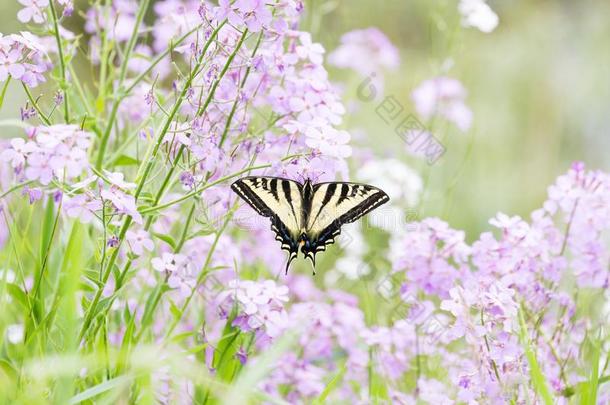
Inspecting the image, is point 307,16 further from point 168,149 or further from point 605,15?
point 605,15

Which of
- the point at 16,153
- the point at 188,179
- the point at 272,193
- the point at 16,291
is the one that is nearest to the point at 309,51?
the point at 272,193

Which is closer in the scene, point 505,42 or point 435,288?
point 435,288

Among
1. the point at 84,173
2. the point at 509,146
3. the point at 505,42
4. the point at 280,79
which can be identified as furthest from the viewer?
the point at 505,42

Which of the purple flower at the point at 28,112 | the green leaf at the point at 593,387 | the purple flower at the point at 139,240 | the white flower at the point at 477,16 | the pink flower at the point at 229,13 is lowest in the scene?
the green leaf at the point at 593,387

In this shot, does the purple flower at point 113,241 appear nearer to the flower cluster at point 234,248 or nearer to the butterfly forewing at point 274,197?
the flower cluster at point 234,248

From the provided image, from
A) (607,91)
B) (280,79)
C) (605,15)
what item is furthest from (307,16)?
(605,15)

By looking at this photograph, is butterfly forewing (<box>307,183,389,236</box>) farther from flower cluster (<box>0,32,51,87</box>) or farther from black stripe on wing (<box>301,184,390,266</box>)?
flower cluster (<box>0,32,51,87</box>)

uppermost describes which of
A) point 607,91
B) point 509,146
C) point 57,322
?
point 607,91

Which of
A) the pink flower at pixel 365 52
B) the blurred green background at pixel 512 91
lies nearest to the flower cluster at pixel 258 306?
the pink flower at pixel 365 52
